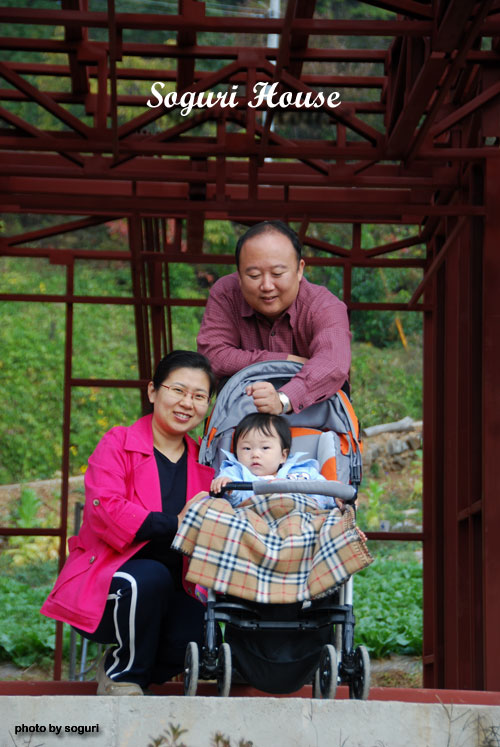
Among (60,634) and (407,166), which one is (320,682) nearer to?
(407,166)

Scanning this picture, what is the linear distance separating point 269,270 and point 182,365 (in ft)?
2.15

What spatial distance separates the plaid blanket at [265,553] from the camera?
3.81m

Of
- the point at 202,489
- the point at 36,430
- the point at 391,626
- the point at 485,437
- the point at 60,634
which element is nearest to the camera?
the point at 202,489

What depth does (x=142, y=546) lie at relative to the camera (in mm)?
4242

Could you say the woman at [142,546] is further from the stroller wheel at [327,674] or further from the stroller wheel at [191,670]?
the stroller wheel at [327,674]

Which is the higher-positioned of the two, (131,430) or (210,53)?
(210,53)

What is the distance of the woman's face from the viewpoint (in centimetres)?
444

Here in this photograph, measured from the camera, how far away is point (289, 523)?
3930mm

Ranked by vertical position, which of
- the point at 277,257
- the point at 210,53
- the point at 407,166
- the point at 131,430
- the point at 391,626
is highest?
the point at 210,53

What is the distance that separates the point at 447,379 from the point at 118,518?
5061 millimetres

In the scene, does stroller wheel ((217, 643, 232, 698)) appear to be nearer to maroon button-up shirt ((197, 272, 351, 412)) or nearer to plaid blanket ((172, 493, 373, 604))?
plaid blanket ((172, 493, 373, 604))

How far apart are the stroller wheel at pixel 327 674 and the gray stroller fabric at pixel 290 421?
84cm

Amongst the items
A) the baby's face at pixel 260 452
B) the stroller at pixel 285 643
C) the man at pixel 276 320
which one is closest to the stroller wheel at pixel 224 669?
the stroller at pixel 285 643

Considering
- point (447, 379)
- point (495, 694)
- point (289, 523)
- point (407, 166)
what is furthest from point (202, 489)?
point (447, 379)
